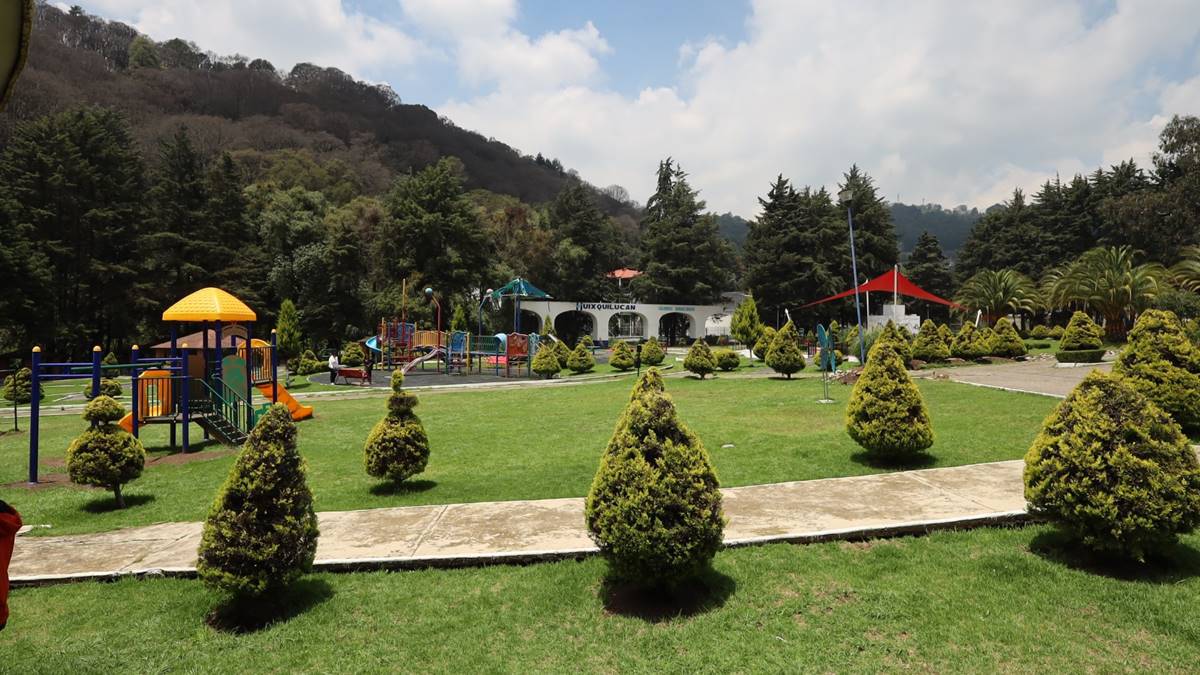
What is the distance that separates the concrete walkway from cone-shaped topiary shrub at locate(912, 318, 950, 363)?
17574mm

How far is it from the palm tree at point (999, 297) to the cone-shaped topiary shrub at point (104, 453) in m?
40.6

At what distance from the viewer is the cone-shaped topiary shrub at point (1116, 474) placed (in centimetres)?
417

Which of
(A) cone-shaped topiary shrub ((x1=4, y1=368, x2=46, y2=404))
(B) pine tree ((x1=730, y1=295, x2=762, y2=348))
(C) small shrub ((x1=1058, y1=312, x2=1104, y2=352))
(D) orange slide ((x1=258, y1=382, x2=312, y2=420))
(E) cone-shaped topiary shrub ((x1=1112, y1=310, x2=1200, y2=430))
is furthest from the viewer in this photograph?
(B) pine tree ((x1=730, y1=295, x2=762, y2=348))

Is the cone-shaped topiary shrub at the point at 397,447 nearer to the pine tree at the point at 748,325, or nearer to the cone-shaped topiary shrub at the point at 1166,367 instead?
the cone-shaped topiary shrub at the point at 1166,367

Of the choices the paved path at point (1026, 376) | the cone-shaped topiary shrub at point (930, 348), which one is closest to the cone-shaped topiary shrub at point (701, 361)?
the paved path at point (1026, 376)

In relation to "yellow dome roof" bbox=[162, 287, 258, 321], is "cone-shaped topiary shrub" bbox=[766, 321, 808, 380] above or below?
below

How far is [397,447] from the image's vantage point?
7.41 m

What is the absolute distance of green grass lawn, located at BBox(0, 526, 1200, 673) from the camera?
142 inches

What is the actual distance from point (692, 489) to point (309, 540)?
2846 mm

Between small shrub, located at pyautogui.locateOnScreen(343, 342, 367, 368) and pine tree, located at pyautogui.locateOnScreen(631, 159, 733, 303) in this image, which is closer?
small shrub, located at pyautogui.locateOnScreen(343, 342, 367, 368)

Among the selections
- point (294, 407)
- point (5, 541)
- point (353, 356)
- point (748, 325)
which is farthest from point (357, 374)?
point (5, 541)

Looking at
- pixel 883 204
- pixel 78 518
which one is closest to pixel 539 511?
pixel 78 518

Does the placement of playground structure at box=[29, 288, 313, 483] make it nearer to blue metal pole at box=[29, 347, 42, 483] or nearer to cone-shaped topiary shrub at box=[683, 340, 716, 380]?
blue metal pole at box=[29, 347, 42, 483]

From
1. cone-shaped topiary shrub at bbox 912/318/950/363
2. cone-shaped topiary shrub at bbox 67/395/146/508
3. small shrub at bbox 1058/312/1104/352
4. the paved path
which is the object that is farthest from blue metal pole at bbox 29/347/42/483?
small shrub at bbox 1058/312/1104/352
